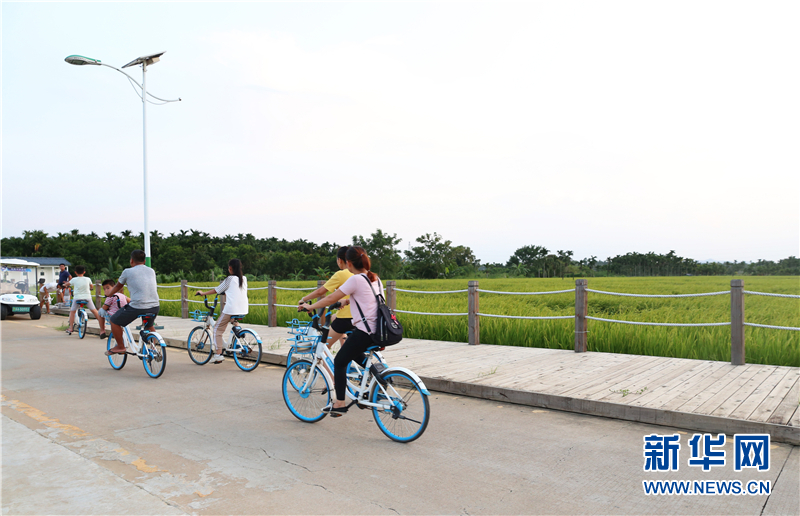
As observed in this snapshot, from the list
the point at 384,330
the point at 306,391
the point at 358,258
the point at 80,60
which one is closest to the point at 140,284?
the point at 306,391

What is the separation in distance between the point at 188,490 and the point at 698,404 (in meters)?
4.87

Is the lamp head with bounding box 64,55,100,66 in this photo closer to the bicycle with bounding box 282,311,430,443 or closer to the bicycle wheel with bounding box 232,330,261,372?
the bicycle wheel with bounding box 232,330,261,372

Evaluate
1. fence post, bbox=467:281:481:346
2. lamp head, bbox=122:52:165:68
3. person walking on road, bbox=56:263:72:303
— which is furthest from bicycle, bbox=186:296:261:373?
person walking on road, bbox=56:263:72:303

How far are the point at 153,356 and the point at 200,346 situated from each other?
1.22 m

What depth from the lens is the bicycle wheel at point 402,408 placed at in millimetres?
5371

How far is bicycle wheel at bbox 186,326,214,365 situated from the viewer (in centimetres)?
1026

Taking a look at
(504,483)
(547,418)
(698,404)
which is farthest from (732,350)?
(504,483)

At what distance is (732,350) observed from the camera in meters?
8.38

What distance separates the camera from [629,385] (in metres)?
7.19

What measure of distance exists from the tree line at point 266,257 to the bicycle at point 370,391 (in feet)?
180

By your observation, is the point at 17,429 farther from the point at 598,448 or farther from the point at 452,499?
the point at 598,448

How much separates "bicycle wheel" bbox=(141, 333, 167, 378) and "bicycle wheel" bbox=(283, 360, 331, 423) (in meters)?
3.33

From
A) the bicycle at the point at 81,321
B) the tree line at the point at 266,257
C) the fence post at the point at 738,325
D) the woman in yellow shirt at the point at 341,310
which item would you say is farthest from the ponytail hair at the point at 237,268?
the tree line at the point at 266,257

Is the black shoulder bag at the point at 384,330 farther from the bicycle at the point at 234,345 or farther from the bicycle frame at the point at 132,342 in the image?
the bicycle frame at the point at 132,342
